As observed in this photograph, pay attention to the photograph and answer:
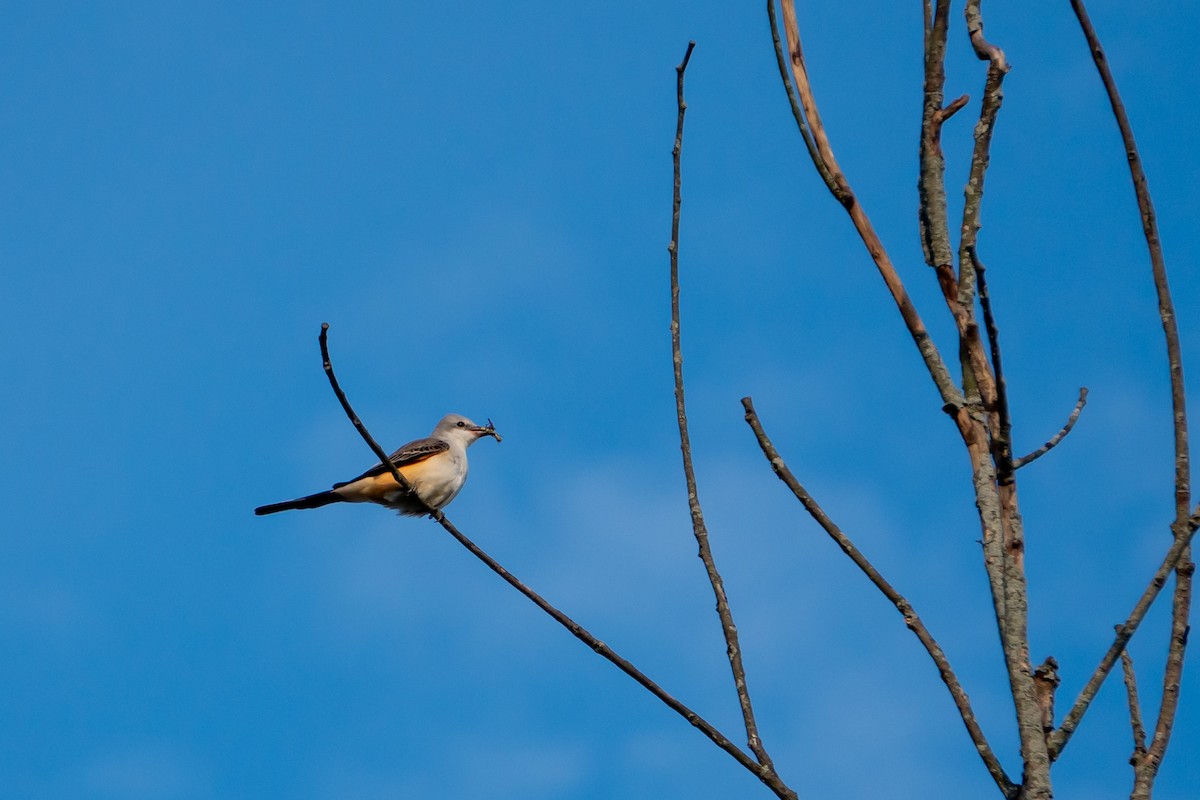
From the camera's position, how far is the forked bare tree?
2.82 meters

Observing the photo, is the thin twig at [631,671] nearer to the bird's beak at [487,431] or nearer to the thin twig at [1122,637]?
the thin twig at [1122,637]

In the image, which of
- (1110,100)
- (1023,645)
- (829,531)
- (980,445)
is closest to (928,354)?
(980,445)

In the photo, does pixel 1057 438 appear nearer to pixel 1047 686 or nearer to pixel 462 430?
pixel 1047 686

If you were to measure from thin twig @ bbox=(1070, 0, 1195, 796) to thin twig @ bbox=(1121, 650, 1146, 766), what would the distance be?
0.17ft

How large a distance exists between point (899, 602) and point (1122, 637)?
21.1 inches

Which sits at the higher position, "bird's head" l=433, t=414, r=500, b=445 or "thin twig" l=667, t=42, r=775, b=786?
"bird's head" l=433, t=414, r=500, b=445

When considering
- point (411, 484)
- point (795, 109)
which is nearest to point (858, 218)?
point (795, 109)

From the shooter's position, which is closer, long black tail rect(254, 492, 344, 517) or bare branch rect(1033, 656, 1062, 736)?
bare branch rect(1033, 656, 1062, 736)

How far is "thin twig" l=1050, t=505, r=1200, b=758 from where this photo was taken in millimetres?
2795

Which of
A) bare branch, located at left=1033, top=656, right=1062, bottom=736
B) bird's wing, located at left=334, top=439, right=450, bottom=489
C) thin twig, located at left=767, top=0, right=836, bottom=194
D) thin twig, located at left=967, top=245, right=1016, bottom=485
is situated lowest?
bare branch, located at left=1033, top=656, right=1062, bottom=736

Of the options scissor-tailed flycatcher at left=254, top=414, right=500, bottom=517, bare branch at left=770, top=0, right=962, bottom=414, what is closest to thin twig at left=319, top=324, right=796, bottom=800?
bare branch at left=770, top=0, right=962, bottom=414

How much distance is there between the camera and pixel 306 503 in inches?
448

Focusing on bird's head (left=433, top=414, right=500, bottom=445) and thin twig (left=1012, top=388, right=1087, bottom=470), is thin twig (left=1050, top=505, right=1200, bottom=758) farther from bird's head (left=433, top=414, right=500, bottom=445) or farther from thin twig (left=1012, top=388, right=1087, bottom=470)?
bird's head (left=433, top=414, right=500, bottom=445)

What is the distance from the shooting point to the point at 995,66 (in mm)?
3160
